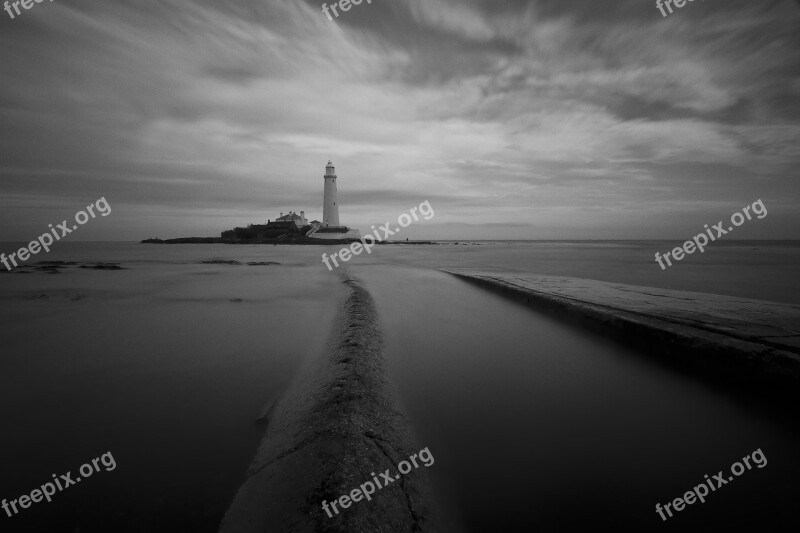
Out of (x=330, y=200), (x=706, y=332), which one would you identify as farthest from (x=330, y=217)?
(x=706, y=332)

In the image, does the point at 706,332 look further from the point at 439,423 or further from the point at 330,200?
the point at 330,200

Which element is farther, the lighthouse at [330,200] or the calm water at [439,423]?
the lighthouse at [330,200]

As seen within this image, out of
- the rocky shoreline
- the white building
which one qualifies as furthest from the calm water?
the white building

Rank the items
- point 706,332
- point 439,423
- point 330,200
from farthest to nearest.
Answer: point 330,200, point 706,332, point 439,423

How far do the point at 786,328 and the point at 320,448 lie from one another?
5976 millimetres

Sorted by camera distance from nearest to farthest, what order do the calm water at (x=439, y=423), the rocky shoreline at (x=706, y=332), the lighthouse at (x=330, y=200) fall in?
the calm water at (x=439, y=423) → the rocky shoreline at (x=706, y=332) → the lighthouse at (x=330, y=200)

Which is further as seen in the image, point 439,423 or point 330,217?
point 330,217

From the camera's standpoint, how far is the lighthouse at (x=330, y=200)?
226 feet

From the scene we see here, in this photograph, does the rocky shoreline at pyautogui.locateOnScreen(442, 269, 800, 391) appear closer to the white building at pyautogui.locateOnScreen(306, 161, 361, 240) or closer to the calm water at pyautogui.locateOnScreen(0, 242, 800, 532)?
the calm water at pyautogui.locateOnScreen(0, 242, 800, 532)

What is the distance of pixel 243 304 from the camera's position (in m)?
8.81

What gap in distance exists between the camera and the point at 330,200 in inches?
2790

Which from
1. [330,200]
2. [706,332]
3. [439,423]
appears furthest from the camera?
[330,200]

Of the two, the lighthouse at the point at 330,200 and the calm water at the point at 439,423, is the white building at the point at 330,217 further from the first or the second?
the calm water at the point at 439,423

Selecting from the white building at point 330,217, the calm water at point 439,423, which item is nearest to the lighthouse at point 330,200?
the white building at point 330,217
